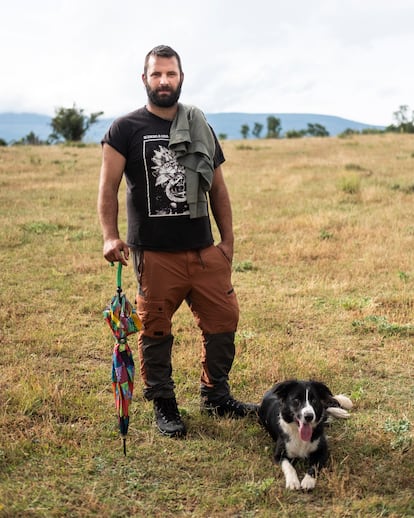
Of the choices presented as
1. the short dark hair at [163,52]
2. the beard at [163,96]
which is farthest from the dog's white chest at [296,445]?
the short dark hair at [163,52]

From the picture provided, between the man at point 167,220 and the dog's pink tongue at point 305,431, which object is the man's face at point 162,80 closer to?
the man at point 167,220

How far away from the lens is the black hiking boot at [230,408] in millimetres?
4672

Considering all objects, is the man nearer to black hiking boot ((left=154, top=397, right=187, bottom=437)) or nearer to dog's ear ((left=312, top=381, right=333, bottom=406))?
black hiking boot ((left=154, top=397, right=187, bottom=437))

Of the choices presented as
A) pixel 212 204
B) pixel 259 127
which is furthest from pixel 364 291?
pixel 259 127

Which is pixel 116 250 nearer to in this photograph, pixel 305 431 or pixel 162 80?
pixel 162 80

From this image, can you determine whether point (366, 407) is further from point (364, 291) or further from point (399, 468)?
point (364, 291)

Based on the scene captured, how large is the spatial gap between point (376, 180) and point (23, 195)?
8875 millimetres

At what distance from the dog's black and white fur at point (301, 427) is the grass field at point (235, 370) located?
95 millimetres

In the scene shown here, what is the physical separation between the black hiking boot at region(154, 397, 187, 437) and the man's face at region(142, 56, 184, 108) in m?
2.06

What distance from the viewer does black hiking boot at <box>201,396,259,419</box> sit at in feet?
15.3

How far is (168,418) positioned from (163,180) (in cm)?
166

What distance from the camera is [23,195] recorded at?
1563cm

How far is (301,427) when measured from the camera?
3877mm

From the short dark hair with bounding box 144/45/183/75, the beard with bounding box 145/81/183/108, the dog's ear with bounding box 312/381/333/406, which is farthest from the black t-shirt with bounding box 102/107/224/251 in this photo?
the dog's ear with bounding box 312/381/333/406
